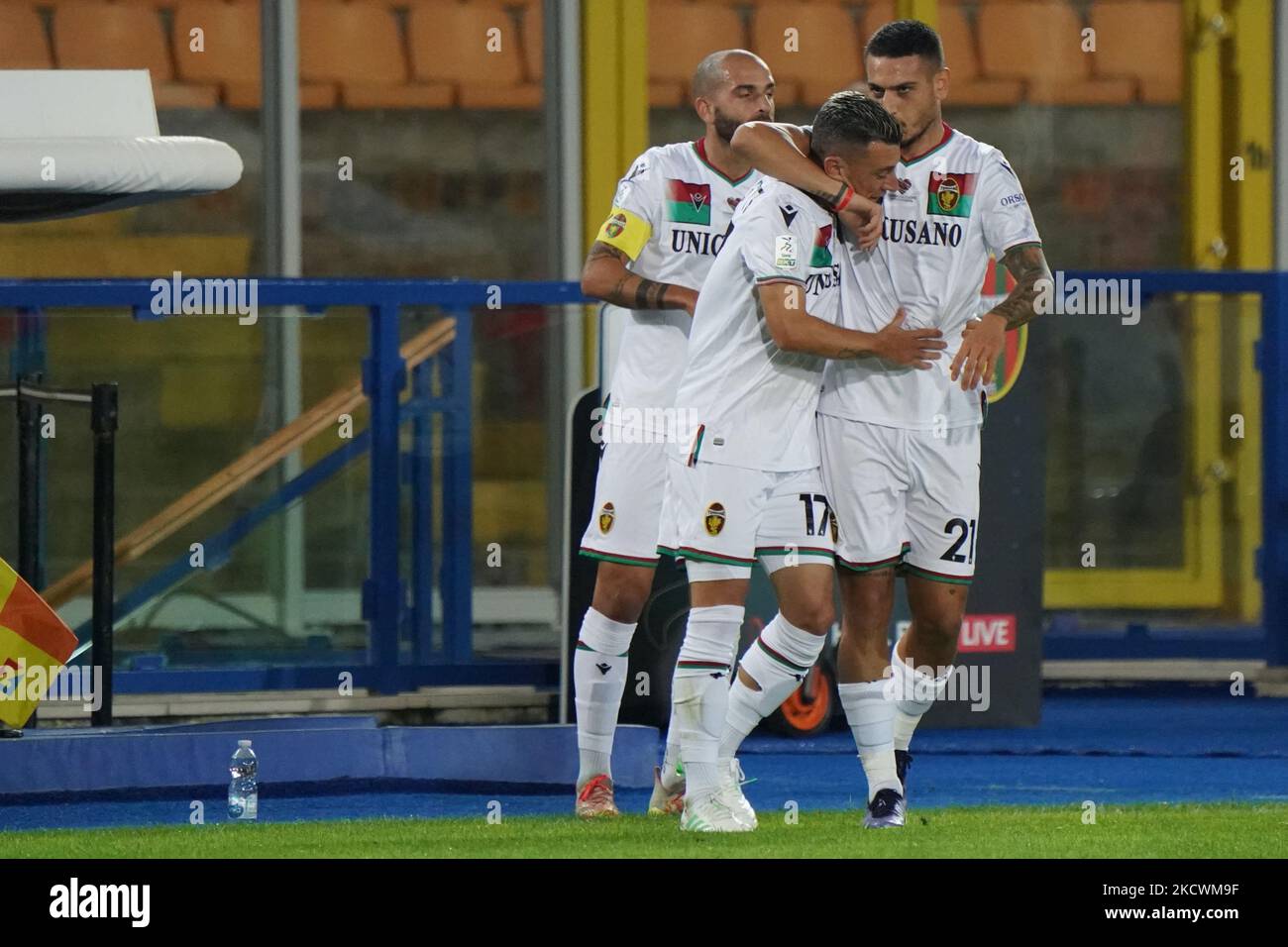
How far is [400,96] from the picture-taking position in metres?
11.7

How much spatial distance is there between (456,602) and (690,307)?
3017 millimetres

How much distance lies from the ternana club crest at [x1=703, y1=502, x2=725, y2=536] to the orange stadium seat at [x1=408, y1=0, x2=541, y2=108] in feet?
19.8

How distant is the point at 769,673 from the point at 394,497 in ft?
11.0

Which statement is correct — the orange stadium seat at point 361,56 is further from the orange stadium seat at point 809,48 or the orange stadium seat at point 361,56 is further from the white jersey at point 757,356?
the white jersey at point 757,356

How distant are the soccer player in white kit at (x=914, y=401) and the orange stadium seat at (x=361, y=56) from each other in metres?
5.49

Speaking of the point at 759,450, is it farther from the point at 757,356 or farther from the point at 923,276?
the point at 923,276

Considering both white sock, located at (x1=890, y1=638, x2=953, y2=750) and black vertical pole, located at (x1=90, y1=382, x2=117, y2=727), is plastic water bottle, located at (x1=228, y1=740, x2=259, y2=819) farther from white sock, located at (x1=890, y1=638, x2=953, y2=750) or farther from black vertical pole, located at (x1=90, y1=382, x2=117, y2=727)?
white sock, located at (x1=890, y1=638, x2=953, y2=750)

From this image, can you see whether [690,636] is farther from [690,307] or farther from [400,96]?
[400,96]

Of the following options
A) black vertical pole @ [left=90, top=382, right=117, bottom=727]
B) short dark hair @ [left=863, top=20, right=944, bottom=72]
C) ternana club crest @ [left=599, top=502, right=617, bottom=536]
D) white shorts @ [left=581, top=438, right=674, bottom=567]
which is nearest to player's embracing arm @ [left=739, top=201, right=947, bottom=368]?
short dark hair @ [left=863, top=20, right=944, bottom=72]

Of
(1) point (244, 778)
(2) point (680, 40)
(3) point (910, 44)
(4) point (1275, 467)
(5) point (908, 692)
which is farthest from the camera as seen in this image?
(2) point (680, 40)

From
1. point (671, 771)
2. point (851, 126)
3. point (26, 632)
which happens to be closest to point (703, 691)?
point (671, 771)

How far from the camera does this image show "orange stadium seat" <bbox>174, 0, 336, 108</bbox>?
37.5ft

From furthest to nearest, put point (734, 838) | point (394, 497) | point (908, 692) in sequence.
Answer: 1. point (394, 497)
2. point (908, 692)
3. point (734, 838)

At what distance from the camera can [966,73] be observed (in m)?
11.9
